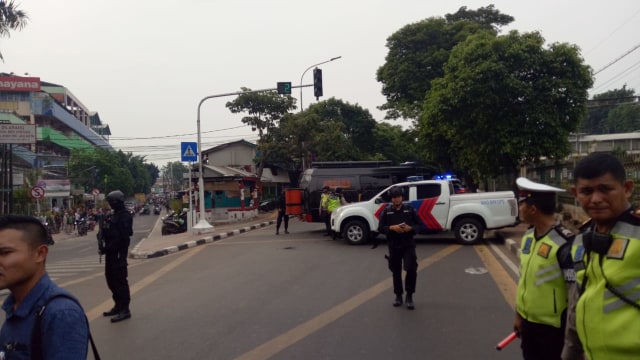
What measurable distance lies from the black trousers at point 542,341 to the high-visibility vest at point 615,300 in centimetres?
112

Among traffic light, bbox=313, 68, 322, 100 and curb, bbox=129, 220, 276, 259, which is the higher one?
traffic light, bbox=313, 68, 322, 100

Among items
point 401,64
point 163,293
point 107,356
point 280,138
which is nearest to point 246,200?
point 280,138

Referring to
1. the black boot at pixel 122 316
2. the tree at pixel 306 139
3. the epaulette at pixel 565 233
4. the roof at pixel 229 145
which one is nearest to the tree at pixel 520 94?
the black boot at pixel 122 316

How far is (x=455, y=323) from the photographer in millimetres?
6000

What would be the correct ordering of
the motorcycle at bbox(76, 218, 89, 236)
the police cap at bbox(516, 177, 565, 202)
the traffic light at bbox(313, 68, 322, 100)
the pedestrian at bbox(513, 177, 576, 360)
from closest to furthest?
the pedestrian at bbox(513, 177, 576, 360) → the police cap at bbox(516, 177, 565, 202) → the traffic light at bbox(313, 68, 322, 100) → the motorcycle at bbox(76, 218, 89, 236)

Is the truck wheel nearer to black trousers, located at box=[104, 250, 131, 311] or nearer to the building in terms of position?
black trousers, located at box=[104, 250, 131, 311]

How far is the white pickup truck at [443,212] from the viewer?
1276 centimetres

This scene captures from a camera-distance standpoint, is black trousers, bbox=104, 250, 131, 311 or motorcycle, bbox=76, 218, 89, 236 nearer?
black trousers, bbox=104, 250, 131, 311

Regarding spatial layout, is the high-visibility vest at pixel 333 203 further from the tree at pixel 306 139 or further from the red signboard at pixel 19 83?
the red signboard at pixel 19 83

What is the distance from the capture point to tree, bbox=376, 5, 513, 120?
2681 centimetres

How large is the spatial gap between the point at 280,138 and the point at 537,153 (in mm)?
20030

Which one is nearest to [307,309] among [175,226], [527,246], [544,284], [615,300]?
[527,246]

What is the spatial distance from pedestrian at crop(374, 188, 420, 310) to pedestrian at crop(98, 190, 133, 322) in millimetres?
3668

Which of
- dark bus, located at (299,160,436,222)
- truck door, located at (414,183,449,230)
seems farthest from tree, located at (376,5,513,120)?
truck door, located at (414,183,449,230)
